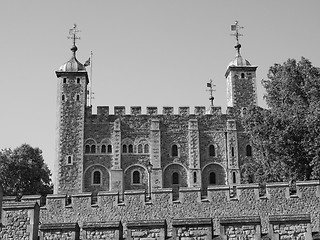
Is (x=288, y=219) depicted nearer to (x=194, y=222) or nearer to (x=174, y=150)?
(x=194, y=222)

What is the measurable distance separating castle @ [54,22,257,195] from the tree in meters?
1.91

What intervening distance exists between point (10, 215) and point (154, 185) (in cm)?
3842

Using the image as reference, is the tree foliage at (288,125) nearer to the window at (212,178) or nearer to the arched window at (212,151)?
the window at (212,178)

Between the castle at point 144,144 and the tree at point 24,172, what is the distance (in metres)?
1.91

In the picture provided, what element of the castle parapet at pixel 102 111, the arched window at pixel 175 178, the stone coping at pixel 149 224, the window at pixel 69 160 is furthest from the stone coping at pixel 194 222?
the castle parapet at pixel 102 111

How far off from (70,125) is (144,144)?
259 inches

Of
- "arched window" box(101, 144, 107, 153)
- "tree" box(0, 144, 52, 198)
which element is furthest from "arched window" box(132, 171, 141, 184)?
"tree" box(0, 144, 52, 198)

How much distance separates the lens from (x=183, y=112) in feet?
183

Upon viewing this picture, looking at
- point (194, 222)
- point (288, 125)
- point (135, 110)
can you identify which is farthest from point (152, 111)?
point (194, 222)

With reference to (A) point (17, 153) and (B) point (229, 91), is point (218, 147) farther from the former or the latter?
(A) point (17, 153)

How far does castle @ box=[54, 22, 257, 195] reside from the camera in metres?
54.0

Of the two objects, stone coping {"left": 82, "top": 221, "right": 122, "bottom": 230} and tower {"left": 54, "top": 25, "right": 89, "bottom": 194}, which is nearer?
stone coping {"left": 82, "top": 221, "right": 122, "bottom": 230}

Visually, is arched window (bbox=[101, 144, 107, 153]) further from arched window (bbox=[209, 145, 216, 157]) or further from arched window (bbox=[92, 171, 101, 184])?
arched window (bbox=[209, 145, 216, 157])

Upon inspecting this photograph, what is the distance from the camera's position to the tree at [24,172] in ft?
161
